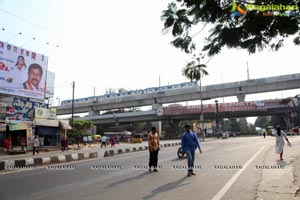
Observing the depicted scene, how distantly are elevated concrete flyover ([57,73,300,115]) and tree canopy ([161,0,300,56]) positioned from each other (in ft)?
195

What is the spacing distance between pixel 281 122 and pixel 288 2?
9899cm

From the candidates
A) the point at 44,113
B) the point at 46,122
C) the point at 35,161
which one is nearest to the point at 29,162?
the point at 35,161

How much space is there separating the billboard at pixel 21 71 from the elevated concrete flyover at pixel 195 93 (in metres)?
40.0

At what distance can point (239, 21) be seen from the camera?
168 inches

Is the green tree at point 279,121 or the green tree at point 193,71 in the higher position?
the green tree at point 279,121

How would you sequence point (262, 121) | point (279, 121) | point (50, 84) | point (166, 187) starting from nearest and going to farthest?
point (166, 187) < point (50, 84) < point (279, 121) < point (262, 121)

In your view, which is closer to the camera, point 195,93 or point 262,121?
point 195,93

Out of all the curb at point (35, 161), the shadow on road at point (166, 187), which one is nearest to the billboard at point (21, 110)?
the curb at point (35, 161)

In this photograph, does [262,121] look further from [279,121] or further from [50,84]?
[50,84]

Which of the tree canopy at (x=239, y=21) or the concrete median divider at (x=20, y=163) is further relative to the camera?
the concrete median divider at (x=20, y=163)

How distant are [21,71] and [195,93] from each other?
4362 centimetres

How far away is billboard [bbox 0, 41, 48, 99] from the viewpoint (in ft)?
106

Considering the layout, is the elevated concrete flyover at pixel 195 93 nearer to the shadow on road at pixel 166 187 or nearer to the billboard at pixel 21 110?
the billboard at pixel 21 110

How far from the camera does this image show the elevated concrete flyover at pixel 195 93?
5975 cm
